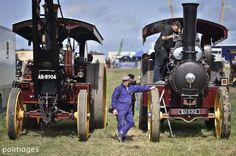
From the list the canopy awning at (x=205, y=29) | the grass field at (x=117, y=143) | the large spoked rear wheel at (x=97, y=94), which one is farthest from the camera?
the canopy awning at (x=205, y=29)

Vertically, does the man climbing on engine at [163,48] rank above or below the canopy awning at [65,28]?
below

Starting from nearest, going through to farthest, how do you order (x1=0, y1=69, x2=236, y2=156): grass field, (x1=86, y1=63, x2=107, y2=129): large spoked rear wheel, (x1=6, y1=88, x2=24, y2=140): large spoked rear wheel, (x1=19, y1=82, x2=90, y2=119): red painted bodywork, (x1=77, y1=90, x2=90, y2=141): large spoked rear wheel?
(x1=0, y1=69, x2=236, y2=156): grass field → (x1=77, y1=90, x2=90, y2=141): large spoked rear wheel → (x1=6, y1=88, x2=24, y2=140): large spoked rear wheel → (x1=19, y1=82, x2=90, y2=119): red painted bodywork → (x1=86, y1=63, x2=107, y2=129): large spoked rear wheel

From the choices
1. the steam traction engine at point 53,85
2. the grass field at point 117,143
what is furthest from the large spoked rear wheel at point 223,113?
the steam traction engine at point 53,85

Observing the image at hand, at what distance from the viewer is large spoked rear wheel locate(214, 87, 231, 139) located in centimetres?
779

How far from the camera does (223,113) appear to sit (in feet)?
25.6

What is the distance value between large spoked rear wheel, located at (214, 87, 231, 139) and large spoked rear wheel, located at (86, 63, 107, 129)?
220 centimetres

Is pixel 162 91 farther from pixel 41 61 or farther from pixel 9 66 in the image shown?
pixel 9 66

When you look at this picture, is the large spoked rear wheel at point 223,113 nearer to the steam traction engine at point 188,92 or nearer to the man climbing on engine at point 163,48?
the steam traction engine at point 188,92

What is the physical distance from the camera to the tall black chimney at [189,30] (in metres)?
7.93

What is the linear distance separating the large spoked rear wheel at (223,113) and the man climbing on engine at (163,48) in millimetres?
1308

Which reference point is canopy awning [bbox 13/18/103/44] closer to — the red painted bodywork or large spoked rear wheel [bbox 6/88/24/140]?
the red painted bodywork

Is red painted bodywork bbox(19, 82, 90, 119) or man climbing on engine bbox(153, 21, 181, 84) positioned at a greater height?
man climbing on engine bbox(153, 21, 181, 84)

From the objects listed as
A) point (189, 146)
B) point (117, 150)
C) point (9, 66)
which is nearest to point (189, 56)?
point (189, 146)

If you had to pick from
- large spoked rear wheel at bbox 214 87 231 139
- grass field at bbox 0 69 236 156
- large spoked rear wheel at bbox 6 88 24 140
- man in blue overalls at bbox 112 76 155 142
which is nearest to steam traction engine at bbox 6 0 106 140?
large spoked rear wheel at bbox 6 88 24 140
